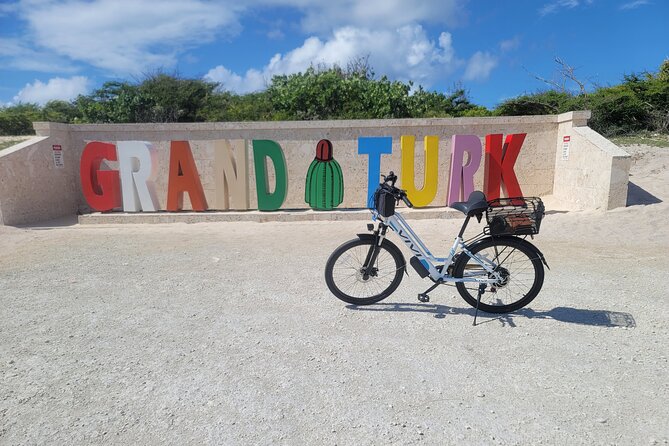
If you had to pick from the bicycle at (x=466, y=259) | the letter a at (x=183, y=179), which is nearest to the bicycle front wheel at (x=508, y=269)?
the bicycle at (x=466, y=259)

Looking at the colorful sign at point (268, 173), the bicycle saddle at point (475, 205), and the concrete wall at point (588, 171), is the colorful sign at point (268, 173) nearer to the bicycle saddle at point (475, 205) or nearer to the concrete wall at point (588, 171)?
the concrete wall at point (588, 171)

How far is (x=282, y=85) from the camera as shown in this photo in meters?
21.4

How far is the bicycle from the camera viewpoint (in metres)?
4.11

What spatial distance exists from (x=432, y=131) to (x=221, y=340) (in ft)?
27.2

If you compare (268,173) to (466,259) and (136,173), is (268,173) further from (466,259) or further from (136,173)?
(466,259)

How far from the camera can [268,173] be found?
11070 mm

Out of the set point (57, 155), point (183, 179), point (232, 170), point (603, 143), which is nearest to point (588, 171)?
point (603, 143)

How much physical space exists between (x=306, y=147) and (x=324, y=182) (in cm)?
96

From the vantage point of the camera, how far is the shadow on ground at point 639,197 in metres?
9.16

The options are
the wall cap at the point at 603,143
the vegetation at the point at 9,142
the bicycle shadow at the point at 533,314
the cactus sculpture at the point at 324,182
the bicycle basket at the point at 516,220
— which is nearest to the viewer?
the bicycle basket at the point at 516,220

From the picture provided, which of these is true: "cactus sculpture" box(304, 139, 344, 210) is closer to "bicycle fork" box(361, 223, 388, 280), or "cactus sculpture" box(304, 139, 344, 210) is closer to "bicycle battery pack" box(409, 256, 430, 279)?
"bicycle fork" box(361, 223, 388, 280)

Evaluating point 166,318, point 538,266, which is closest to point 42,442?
point 166,318

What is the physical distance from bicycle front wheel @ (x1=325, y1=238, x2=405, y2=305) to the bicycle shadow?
132mm

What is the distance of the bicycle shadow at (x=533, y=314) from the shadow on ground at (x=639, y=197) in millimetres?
6047
